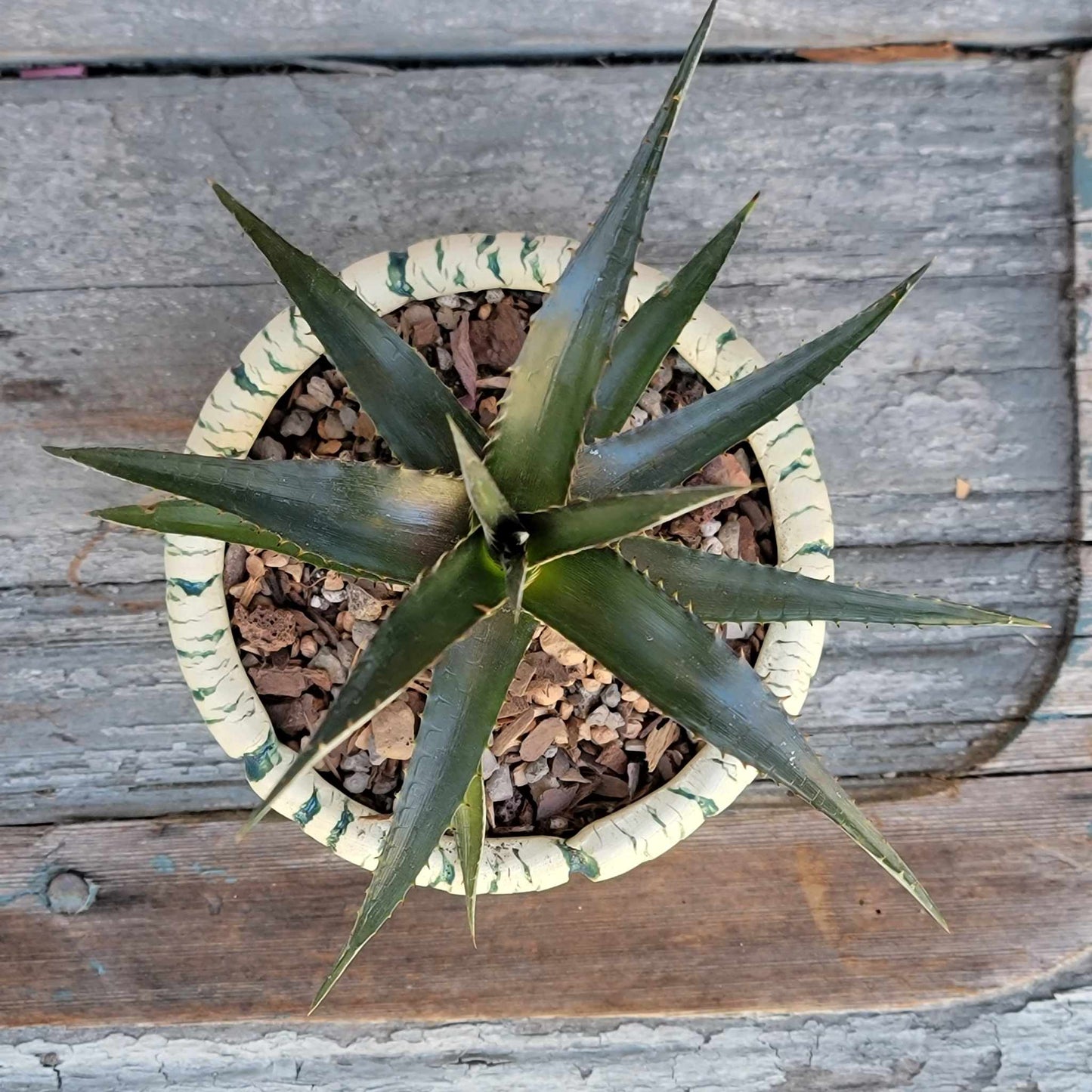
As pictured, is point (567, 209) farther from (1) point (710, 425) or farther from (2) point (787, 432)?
(1) point (710, 425)

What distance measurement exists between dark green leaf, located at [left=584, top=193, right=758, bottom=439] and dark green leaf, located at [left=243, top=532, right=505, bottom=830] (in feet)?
0.36

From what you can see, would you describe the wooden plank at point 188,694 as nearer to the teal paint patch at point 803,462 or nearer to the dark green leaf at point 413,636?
the teal paint patch at point 803,462

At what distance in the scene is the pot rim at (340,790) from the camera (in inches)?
27.6

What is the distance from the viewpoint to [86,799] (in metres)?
0.96

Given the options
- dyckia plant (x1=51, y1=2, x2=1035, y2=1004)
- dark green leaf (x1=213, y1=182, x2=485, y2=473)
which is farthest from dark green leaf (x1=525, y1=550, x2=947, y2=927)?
dark green leaf (x1=213, y1=182, x2=485, y2=473)

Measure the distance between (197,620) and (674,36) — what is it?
0.66 metres

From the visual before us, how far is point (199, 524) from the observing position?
0.54 metres

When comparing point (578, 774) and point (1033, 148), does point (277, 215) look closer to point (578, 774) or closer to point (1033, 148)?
point (578, 774)

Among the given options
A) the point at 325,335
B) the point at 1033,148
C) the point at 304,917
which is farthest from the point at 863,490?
the point at 304,917

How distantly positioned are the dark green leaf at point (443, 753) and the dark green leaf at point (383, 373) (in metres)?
0.11

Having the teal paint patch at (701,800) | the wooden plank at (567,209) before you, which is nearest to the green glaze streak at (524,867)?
the teal paint patch at (701,800)

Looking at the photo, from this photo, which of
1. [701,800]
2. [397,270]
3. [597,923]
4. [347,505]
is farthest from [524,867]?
[397,270]

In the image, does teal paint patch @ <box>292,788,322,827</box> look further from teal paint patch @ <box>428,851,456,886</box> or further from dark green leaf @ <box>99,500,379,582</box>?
dark green leaf @ <box>99,500,379,582</box>

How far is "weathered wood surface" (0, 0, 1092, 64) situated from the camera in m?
0.86
